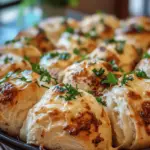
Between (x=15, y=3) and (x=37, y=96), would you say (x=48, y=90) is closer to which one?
(x=37, y=96)

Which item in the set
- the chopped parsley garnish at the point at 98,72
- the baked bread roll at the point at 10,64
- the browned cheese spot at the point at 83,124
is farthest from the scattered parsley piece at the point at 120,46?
the browned cheese spot at the point at 83,124

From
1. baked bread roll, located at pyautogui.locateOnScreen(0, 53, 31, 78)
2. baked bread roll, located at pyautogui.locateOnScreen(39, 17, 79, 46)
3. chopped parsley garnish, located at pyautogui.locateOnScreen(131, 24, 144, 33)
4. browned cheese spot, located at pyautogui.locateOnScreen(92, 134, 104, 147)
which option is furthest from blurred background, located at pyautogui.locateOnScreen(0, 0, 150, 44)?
browned cheese spot, located at pyautogui.locateOnScreen(92, 134, 104, 147)

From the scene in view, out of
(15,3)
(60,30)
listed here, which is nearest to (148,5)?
(15,3)

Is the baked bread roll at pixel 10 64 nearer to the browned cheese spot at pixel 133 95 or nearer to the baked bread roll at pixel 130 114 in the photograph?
the baked bread roll at pixel 130 114

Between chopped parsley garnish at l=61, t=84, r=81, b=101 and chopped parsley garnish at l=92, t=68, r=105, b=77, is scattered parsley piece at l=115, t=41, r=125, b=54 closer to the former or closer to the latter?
chopped parsley garnish at l=92, t=68, r=105, b=77

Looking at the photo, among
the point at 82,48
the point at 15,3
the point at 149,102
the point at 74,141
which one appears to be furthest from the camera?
the point at 15,3

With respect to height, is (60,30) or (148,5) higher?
(60,30)
